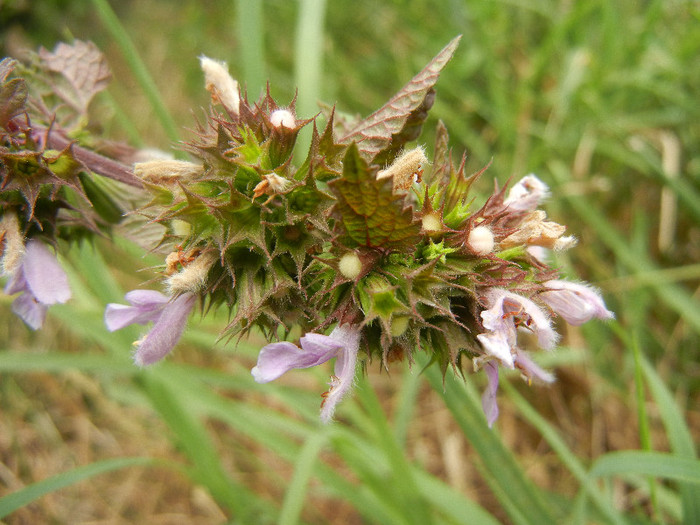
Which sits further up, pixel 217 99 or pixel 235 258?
pixel 217 99

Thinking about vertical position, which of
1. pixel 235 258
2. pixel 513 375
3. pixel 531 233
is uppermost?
pixel 531 233

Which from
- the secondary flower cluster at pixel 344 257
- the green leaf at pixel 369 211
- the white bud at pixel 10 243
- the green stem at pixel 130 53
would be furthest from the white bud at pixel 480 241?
the green stem at pixel 130 53

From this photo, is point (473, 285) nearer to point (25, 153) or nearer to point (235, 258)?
point (235, 258)

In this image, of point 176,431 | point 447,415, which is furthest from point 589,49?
point 176,431

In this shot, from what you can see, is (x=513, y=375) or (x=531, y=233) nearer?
(x=531, y=233)

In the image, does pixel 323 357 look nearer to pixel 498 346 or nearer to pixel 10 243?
pixel 498 346

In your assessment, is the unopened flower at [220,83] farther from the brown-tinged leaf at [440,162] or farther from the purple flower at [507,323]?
the purple flower at [507,323]
